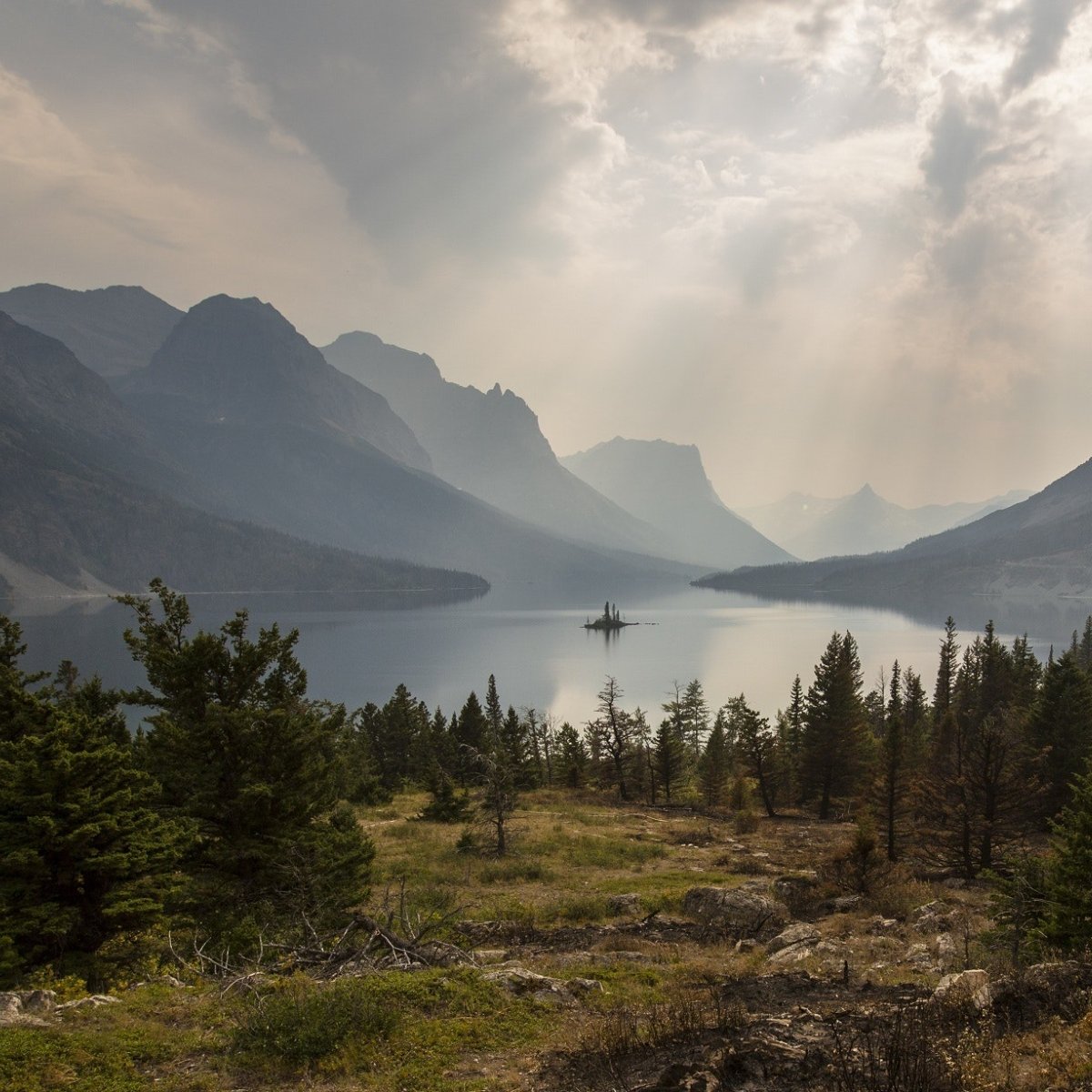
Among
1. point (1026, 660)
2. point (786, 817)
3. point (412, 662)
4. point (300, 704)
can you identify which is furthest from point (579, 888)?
point (412, 662)

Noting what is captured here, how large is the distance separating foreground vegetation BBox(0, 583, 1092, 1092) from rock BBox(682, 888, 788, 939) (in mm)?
133

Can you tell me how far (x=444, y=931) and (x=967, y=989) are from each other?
13.1 m

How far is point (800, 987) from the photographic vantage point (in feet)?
37.2

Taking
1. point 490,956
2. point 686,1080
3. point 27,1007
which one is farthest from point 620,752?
point 686,1080

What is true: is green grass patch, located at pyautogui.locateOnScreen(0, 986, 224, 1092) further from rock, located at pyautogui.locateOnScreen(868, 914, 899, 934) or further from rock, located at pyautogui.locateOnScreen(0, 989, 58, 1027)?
rock, located at pyautogui.locateOnScreen(868, 914, 899, 934)

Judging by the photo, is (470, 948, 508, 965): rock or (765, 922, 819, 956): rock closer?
(470, 948, 508, 965): rock

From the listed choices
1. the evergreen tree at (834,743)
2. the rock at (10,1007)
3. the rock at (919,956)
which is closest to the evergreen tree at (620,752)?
the evergreen tree at (834,743)

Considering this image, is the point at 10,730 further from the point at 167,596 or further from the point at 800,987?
the point at 800,987

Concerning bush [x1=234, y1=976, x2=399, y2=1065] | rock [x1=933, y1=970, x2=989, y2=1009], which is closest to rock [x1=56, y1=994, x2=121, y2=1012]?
bush [x1=234, y1=976, x2=399, y2=1065]

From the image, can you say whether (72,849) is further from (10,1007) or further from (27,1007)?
(10,1007)

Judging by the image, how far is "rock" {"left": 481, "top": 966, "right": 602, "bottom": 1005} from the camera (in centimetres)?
1106

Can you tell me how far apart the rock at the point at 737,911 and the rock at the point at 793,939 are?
177cm

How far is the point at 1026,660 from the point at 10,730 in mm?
81930

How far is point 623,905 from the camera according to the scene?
22.9 meters
